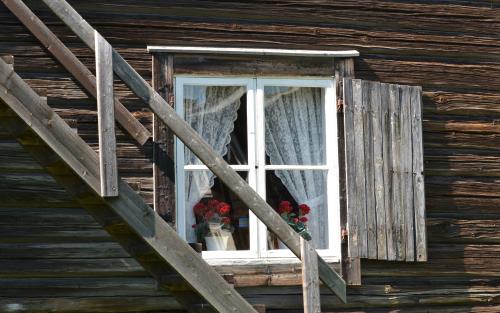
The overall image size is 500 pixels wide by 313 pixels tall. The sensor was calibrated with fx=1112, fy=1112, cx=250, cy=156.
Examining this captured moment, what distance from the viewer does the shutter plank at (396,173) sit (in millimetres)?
8305

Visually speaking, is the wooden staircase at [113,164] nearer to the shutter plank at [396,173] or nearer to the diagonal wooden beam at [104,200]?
the diagonal wooden beam at [104,200]

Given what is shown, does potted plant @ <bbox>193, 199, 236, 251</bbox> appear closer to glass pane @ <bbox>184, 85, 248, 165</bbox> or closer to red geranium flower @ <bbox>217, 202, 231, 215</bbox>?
red geranium flower @ <bbox>217, 202, 231, 215</bbox>

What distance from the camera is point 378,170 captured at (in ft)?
27.2

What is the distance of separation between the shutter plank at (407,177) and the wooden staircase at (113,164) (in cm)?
131

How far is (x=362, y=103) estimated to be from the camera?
27.2ft

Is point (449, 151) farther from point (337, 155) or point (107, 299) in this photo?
point (107, 299)

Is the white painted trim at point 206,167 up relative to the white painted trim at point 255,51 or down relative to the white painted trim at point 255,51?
down

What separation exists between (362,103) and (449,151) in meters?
0.90

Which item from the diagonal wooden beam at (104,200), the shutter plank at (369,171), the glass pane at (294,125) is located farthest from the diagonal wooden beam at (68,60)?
the shutter plank at (369,171)

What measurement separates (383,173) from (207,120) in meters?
1.37

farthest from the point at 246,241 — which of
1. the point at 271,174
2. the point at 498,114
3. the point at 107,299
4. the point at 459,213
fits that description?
the point at 498,114

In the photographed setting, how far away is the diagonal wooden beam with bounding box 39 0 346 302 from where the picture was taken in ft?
22.1

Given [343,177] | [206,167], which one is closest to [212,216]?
[206,167]

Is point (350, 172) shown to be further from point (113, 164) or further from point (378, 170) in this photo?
point (113, 164)
